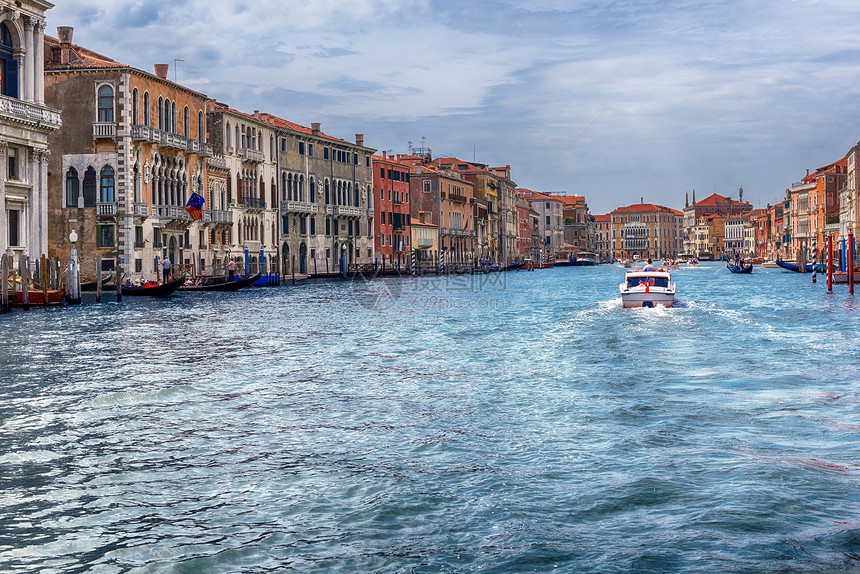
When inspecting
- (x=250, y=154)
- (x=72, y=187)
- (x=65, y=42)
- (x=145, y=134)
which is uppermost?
(x=65, y=42)

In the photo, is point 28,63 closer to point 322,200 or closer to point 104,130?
point 104,130

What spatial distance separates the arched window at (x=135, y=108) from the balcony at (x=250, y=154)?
933cm

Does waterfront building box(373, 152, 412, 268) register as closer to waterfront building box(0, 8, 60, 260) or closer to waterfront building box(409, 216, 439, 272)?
waterfront building box(409, 216, 439, 272)

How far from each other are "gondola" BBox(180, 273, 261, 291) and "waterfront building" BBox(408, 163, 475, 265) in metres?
31.2

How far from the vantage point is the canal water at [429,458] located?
514 cm

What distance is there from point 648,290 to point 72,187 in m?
20.9

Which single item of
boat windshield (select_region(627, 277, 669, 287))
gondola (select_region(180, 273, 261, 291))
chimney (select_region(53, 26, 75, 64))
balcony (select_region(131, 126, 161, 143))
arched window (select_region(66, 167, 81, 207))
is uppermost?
chimney (select_region(53, 26, 75, 64))

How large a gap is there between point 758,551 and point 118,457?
4635mm

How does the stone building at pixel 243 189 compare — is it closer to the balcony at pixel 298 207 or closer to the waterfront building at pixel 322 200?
the balcony at pixel 298 207

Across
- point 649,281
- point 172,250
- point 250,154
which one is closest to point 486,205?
point 250,154

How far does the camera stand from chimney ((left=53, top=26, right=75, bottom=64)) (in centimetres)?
3416

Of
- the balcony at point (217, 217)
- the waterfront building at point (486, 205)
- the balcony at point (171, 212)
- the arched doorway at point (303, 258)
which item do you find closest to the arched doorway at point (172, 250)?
the balcony at point (171, 212)

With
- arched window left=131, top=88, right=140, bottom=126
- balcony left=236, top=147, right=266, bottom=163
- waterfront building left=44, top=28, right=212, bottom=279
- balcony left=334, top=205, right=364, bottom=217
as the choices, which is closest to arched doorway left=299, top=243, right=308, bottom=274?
balcony left=334, top=205, right=364, bottom=217

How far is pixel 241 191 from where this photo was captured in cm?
4459
